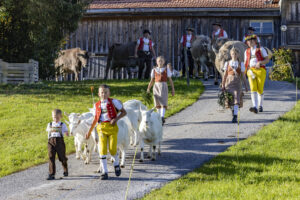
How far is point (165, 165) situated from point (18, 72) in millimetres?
14502

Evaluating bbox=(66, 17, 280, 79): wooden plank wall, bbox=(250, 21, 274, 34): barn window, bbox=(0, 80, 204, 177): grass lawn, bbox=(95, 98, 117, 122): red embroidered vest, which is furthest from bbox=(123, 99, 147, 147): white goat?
bbox=(250, 21, 274, 34): barn window

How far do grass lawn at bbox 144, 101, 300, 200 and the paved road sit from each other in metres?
0.35

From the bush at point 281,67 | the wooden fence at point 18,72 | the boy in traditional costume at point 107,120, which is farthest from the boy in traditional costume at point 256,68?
the wooden fence at point 18,72

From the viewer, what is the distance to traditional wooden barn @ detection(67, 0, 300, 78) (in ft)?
93.5

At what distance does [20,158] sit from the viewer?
11297 mm

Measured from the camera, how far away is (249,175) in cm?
891

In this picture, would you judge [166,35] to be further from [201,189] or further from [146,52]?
[201,189]

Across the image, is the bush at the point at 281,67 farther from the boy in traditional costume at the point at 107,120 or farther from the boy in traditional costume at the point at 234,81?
the boy in traditional costume at the point at 107,120

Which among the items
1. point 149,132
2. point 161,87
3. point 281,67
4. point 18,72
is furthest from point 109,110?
point 281,67

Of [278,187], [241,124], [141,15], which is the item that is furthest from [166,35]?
[278,187]

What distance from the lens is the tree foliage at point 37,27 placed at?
21469 mm

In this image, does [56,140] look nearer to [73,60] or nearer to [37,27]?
[37,27]

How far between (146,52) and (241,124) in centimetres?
975

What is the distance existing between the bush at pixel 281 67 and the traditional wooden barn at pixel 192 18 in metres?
1.65
